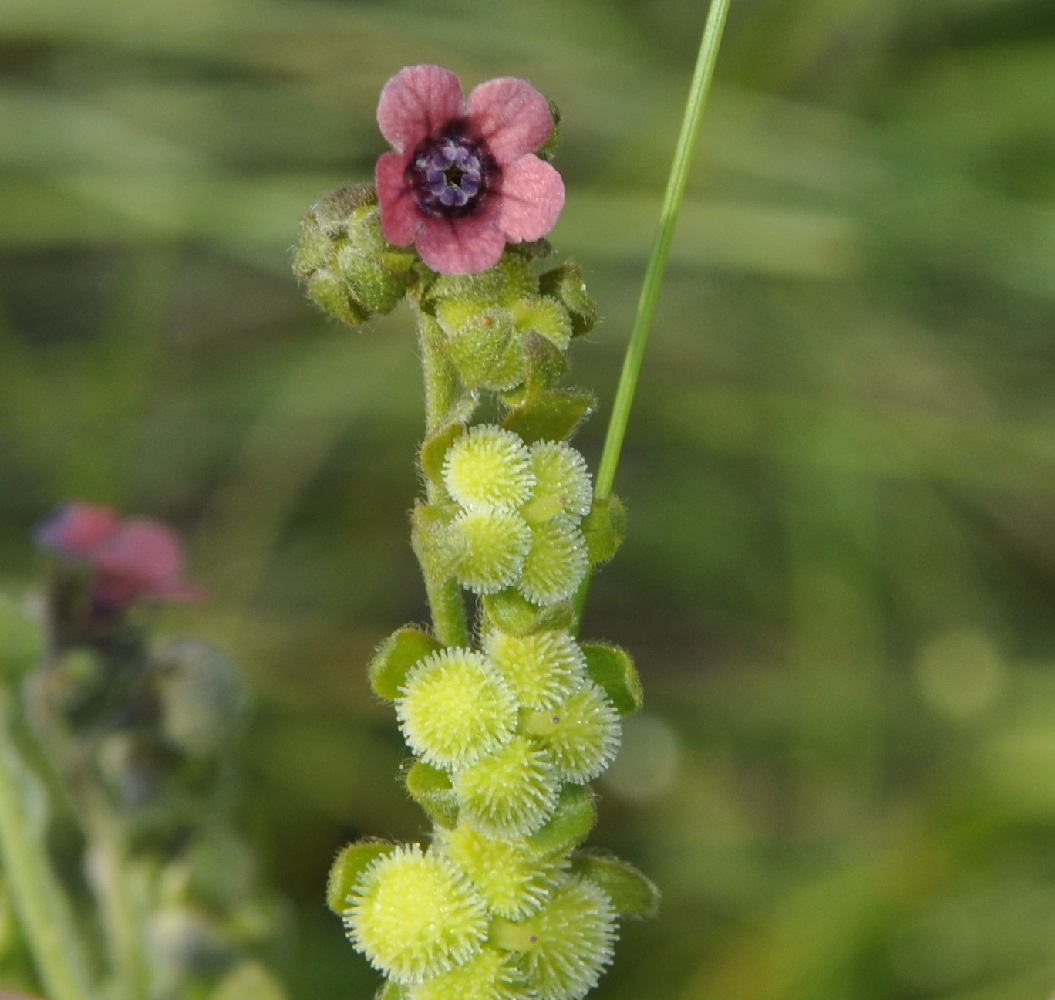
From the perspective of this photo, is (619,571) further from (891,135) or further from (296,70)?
Answer: (296,70)

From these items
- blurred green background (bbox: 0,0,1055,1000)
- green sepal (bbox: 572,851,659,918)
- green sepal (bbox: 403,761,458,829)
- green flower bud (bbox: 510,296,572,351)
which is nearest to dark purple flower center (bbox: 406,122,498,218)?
green flower bud (bbox: 510,296,572,351)

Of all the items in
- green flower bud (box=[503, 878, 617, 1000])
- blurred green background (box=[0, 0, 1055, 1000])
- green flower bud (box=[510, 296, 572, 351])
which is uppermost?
blurred green background (box=[0, 0, 1055, 1000])

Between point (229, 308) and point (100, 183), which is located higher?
point (229, 308)

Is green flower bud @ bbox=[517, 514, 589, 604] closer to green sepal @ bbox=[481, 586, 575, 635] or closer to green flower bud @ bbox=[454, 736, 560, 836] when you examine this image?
green sepal @ bbox=[481, 586, 575, 635]

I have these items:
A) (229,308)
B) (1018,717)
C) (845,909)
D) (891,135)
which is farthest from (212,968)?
(891,135)

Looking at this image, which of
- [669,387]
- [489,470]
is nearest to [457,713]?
[489,470]

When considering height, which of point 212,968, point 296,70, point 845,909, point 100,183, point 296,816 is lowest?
point 212,968

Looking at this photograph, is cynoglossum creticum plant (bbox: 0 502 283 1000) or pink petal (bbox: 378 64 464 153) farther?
cynoglossum creticum plant (bbox: 0 502 283 1000)
